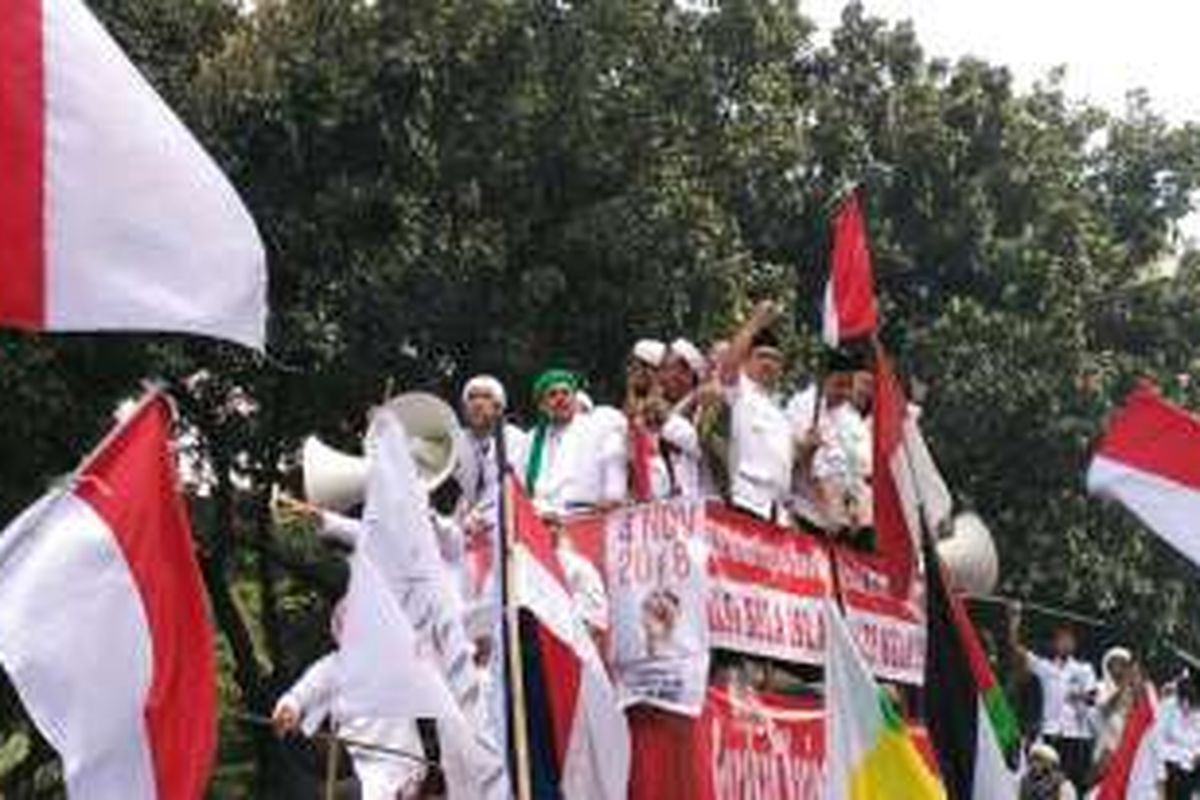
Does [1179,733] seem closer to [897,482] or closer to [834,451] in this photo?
[834,451]

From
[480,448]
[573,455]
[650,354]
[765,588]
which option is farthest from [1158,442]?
[480,448]

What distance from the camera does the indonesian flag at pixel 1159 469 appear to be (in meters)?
10.0

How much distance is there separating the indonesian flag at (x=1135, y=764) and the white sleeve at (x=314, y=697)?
4.21 m

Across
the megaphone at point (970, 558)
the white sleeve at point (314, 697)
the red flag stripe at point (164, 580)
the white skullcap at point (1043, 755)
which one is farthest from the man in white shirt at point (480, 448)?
the white skullcap at point (1043, 755)

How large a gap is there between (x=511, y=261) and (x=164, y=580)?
15245mm

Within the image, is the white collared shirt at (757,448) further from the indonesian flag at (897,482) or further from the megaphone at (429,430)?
the megaphone at (429,430)

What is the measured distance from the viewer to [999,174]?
30.3 m

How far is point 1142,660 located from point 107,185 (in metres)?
23.0

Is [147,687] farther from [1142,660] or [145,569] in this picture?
[1142,660]

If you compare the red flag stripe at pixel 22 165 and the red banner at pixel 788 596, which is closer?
the red flag stripe at pixel 22 165

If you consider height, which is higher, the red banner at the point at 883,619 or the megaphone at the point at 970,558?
the megaphone at the point at 970,558

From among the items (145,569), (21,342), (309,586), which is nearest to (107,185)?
(145,569)

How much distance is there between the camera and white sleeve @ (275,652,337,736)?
36.8 feet

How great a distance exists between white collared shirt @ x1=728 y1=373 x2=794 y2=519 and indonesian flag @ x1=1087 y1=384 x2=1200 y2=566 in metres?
2.48
